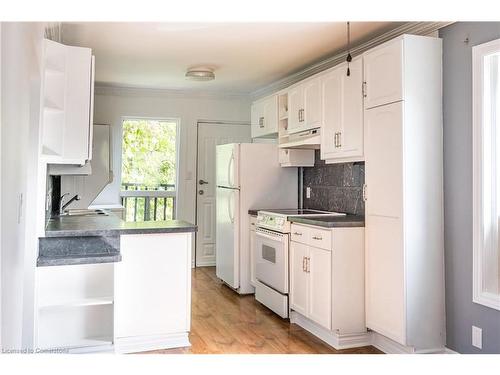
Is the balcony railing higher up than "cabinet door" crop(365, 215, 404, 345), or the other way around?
the balcony railing

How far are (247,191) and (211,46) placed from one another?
1505 millimetres

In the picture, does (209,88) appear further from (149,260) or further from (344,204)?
(149,260)

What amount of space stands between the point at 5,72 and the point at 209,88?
4.83 m

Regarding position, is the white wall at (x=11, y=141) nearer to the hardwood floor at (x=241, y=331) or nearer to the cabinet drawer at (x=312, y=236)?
the hardwood floor at (x=241, y=331)

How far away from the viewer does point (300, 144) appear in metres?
4.09

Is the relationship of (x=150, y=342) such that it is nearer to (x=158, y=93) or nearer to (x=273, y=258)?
(x=273, y=258)

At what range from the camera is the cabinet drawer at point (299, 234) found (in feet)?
11.5

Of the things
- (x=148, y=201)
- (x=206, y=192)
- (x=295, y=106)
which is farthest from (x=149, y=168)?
(x=295, y=106)

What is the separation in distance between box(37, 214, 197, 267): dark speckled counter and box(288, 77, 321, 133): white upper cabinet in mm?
1516

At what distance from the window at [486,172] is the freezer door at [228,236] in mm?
2517

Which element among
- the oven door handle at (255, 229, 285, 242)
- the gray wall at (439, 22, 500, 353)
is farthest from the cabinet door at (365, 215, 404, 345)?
the oven door handle at (255, 229, 285, 242)

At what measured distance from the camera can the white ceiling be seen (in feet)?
11.5

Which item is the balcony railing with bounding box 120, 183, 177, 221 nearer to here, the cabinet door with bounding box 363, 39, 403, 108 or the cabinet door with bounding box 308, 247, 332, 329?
the cabinet door with bounding box 308, 247, 332, 329
